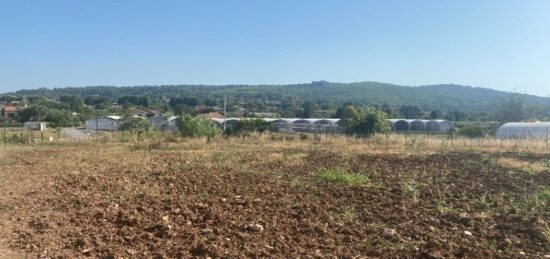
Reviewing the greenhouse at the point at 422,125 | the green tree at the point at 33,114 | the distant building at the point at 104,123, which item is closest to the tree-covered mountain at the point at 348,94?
the greenhouse at the point at 422,125

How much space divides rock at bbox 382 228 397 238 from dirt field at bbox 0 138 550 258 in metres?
0.05

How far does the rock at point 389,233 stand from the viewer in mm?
6590

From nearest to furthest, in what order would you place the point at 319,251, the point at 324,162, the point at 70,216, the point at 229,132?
the point at 319,251 → the point at 70,216 → the point at 324,162 → the point at 229,132

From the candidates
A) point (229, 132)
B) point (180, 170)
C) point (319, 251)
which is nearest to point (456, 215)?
point (319, 251)

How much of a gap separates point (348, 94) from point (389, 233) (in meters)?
149

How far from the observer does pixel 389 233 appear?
21.8 feet

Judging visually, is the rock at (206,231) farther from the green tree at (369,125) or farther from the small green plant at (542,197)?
the green tree at (369,125)

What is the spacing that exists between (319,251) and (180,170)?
31.3 ft

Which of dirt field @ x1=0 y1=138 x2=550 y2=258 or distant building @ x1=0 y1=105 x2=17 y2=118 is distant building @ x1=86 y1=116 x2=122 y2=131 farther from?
dirt field @ x1=0 y1=138 x2=550 y2=258

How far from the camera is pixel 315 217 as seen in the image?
772 cm

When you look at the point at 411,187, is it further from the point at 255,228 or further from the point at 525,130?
the point at 525,130

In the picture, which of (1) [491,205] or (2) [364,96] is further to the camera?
(2) [364,96]

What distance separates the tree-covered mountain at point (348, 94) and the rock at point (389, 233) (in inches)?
4870

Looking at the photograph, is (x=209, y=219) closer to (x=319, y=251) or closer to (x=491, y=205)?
(x=319, y=251)
